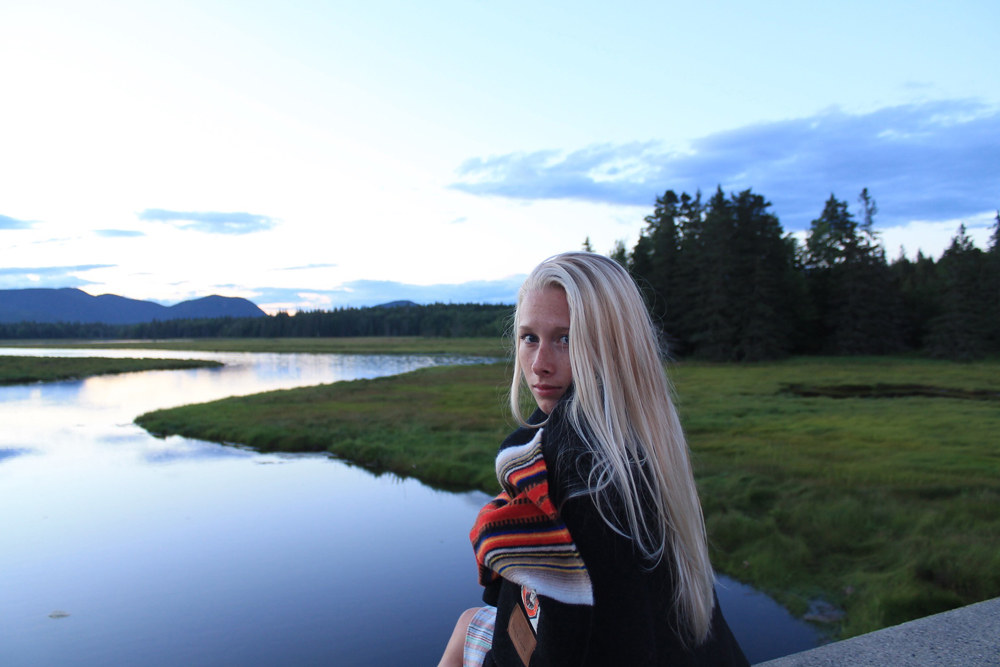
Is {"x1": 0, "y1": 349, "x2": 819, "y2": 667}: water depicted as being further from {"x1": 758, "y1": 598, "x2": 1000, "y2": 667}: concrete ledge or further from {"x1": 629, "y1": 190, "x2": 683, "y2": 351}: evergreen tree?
{"x1": 629, "y1": 190, "x2": 683, "y2": 351}: evergreen tree

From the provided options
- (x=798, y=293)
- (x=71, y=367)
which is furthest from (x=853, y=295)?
(x=71, y=367)

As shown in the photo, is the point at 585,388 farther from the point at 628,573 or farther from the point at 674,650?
the point at 674,650

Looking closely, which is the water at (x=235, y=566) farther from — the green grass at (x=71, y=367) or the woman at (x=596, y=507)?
the green grass at (x=71, y=367)

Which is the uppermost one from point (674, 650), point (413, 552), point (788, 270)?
point (788, 270)

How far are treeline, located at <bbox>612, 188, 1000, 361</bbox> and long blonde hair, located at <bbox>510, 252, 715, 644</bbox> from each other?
36172 millimetres

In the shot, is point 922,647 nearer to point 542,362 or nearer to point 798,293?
point 542,362

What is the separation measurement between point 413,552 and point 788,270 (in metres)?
43.2

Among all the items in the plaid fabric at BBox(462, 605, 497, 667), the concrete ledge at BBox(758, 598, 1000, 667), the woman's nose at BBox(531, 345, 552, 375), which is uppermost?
the woman's nose at BBox(531, 345, 552, 375)

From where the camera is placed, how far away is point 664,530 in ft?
4.70

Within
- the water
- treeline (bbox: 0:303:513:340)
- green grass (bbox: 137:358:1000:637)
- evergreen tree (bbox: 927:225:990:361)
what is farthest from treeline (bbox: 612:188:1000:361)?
treeline (bbox: 0:303:513:340)

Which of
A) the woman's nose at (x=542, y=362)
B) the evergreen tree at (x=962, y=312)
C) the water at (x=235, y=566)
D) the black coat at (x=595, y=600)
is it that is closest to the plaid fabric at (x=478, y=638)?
the black coat at (x=595, y=600)

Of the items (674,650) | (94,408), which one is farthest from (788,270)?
(674,650)

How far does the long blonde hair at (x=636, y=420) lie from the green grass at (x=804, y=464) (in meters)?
0.64

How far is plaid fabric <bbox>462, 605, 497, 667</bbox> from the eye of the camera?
1942mm
